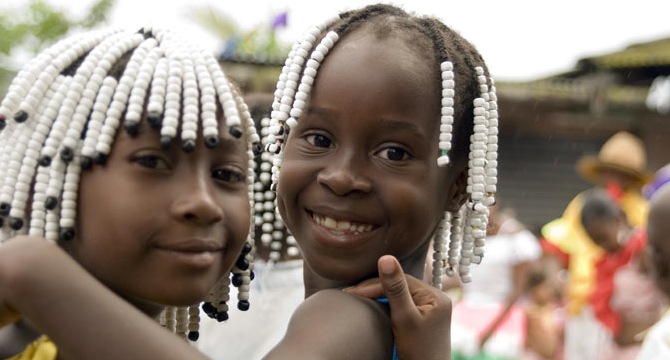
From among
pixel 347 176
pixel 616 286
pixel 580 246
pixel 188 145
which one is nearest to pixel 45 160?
pixel 188 145

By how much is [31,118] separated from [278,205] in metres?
0.73

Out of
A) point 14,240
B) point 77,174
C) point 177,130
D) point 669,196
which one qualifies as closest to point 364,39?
point 177,130

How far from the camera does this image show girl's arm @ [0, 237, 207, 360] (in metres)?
1.52

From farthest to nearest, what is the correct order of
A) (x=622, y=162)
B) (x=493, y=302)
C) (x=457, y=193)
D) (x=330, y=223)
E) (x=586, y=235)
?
(x=622, y=162) → (x=586, y=235) → (x=493, y=302) → (x=457, y=193) → (x=330, y=223)

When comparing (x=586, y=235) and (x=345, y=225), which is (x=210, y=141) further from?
(x=586, y=235)

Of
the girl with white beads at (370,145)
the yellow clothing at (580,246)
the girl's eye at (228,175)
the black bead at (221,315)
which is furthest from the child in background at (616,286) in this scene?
the girl's eye at (228,175)

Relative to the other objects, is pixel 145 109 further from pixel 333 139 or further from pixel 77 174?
pixel 333 139

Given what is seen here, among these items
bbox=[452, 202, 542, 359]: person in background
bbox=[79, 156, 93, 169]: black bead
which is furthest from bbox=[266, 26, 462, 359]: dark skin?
bbox=[452, 202, 542, 359]: person in background

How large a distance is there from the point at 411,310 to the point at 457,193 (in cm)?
45

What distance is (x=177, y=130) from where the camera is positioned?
1.75 metres

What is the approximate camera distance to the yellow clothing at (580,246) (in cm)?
739

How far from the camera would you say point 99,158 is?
170 cm

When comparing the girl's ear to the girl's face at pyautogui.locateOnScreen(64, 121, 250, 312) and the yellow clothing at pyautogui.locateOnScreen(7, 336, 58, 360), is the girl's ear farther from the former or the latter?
the yellow clothing at pyautogui.locateOnScreen(7, 336, 58, 360)

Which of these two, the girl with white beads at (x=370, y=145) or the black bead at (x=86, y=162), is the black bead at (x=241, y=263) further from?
the black bead at (x=86, y=162)
